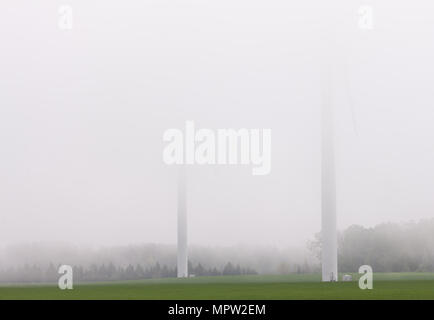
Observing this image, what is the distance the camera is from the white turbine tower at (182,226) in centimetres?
1839

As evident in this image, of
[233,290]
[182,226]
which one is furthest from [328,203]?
[233,290]

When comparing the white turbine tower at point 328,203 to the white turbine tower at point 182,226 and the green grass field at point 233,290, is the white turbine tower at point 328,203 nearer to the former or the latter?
the green grass field at point 233,290

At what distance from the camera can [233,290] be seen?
15.1 m

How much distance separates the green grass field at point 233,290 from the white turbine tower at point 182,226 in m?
0.74

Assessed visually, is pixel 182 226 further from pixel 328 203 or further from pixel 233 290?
pixel 328 203

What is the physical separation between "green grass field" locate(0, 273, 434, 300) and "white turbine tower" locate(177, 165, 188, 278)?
74 centimetres

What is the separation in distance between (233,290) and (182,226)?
13.4ft

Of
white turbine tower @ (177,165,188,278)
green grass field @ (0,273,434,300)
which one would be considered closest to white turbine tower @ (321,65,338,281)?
green grass field @ (0,273,434,300)

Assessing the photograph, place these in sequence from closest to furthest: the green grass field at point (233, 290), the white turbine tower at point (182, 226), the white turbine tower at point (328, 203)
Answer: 1. the green grass field at point (233, 290)
2. the white turbine tower at point (182, 226)
3. the white turbine tower at point (328, 203)

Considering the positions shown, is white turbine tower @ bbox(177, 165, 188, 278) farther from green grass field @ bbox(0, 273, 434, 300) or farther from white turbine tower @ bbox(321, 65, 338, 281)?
white turbine tower @ bbox(321, 65, 338, 281)

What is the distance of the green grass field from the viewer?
1378cm

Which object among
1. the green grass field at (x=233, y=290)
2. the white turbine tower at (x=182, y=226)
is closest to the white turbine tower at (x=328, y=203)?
the green grass field at (x=233, y=290)
